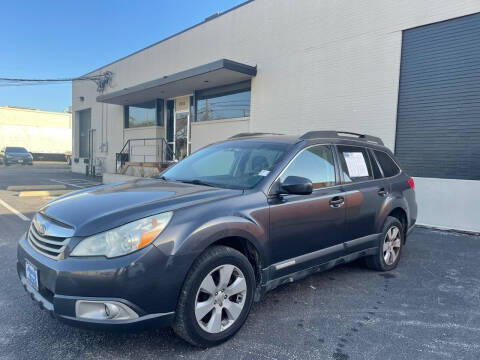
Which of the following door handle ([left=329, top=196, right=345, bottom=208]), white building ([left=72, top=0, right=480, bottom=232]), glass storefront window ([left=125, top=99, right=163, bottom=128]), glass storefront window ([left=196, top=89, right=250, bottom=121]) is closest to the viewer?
door handle ([left=329, top=196, right=345, bottom=208])

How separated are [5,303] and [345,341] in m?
3.15

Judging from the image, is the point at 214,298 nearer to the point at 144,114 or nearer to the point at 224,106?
the point at 224,106

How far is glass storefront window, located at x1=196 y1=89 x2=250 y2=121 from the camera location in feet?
38.1

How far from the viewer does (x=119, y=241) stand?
7.27 feet

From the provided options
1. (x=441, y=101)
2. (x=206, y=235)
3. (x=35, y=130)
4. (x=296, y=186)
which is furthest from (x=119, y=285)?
(x=35, y=130)

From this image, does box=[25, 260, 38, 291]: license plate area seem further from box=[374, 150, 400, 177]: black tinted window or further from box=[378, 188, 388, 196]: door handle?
box=[374, 150, 400, 177]: black tinted window

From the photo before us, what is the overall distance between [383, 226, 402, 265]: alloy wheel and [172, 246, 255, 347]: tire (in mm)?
2376

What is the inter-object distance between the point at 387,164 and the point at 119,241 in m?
3.73

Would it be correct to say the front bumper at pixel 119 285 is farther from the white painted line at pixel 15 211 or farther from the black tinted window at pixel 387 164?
the white painted line at pixel 15 211

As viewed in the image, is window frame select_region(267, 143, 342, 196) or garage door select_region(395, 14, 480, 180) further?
garage door select_region(395, 14, 480, 180)

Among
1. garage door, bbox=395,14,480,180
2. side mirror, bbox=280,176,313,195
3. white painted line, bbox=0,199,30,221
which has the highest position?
garage door, bbox=395,14,480,180

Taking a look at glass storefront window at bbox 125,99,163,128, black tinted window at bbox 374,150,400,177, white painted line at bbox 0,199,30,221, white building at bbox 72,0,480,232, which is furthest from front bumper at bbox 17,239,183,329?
glass storefront window at bbox 125,99,163,128

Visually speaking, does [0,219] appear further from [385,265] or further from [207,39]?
[207,39]

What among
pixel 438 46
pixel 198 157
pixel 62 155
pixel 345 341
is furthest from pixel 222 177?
pixel 62 155
